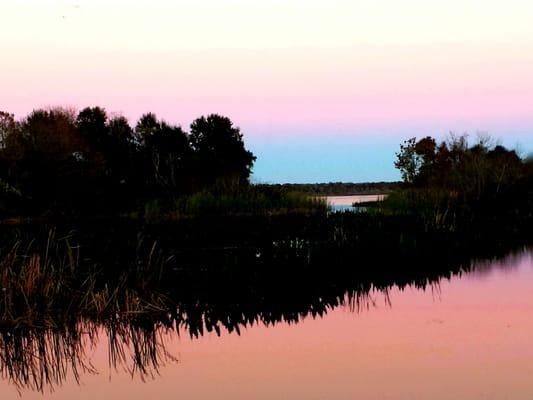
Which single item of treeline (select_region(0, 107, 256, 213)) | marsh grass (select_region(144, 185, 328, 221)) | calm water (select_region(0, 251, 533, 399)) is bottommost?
calm water (select_region(0, 251, 533, 399))

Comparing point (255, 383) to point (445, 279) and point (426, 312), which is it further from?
point (445, 279)

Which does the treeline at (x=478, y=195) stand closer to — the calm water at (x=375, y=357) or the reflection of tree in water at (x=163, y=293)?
the reflection of tree in water at (x=163, y=293)

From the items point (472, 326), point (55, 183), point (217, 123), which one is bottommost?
point (472, 326)

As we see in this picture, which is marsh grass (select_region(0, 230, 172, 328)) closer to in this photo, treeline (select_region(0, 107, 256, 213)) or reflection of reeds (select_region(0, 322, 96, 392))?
reflection of reeds (select_region(0, 322, 96, 392))

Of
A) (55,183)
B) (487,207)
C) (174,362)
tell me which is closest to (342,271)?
(174,362)

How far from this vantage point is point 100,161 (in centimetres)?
5594

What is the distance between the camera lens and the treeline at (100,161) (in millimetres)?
50688

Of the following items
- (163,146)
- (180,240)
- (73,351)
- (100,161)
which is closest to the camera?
(73,351)

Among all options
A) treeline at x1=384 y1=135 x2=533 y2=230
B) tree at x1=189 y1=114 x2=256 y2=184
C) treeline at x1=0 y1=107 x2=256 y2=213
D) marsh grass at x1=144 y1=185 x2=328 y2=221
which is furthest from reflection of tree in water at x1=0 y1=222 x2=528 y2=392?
tree at x1=189 y1=114 x2=256 y2=184

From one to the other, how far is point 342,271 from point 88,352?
9430 millimetres

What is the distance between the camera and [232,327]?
14.5 metres

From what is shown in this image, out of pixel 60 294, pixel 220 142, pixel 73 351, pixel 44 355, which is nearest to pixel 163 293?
pixel 60 294

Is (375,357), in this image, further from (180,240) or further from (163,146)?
(163,146)

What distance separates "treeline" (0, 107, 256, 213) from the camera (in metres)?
50.7
